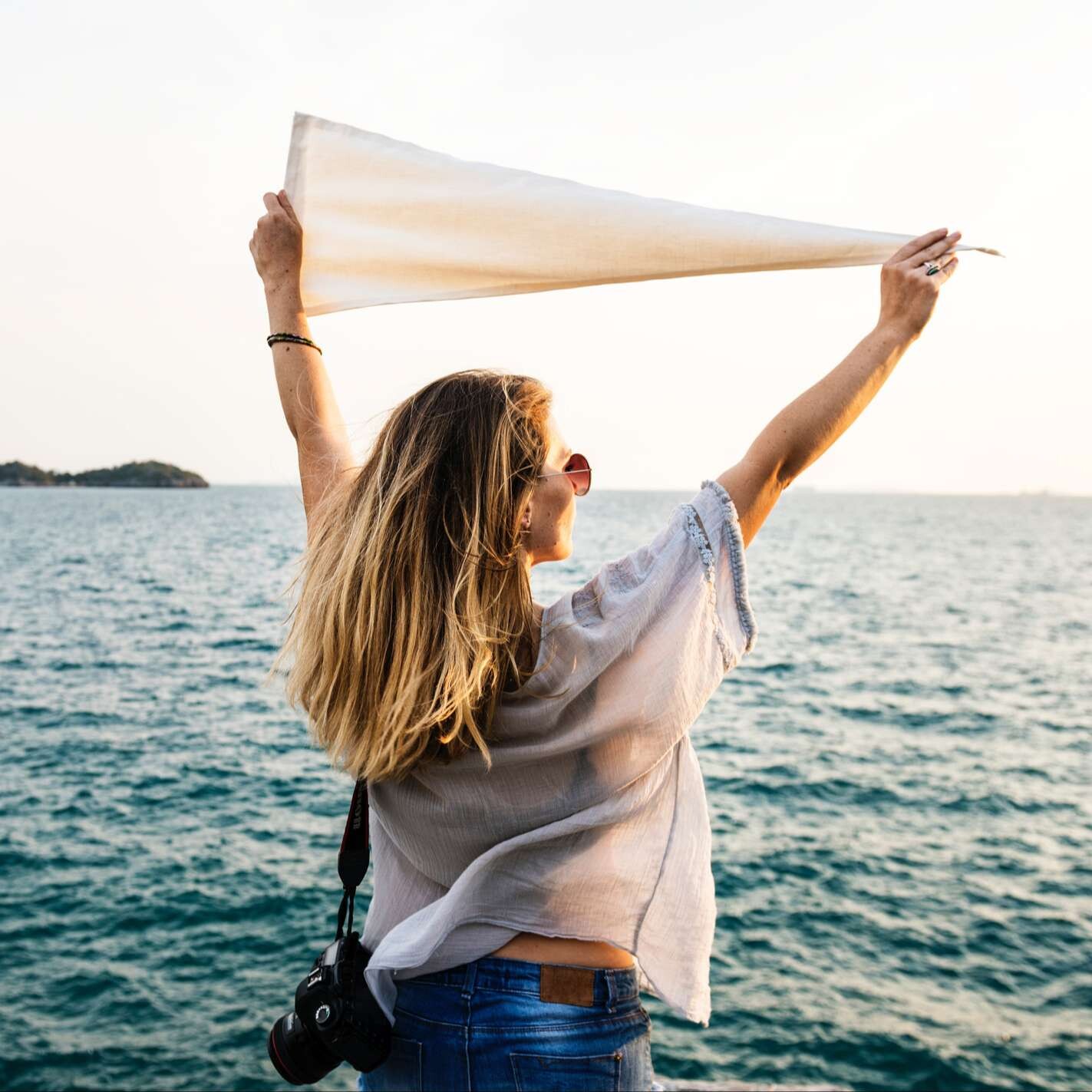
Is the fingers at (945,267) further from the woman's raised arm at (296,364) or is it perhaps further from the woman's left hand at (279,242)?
the woman's left hand at (279,242)

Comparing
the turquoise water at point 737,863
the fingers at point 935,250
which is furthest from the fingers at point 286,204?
the fingers at point 935,250

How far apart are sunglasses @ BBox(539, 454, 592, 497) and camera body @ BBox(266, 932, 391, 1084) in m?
0.92

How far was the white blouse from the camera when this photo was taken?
151 cm

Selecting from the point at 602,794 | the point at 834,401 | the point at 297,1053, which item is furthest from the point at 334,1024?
the point at 834,401

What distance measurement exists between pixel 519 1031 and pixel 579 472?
92cm

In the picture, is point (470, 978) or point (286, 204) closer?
point (470, 978)

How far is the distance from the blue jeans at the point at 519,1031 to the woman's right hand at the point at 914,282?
1.22 metres

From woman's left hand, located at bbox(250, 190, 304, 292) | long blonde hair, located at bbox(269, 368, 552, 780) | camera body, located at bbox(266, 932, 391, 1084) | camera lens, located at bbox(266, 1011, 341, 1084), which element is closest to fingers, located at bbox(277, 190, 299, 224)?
woman's left hand, located at bbox(250, 190, 304, 292)

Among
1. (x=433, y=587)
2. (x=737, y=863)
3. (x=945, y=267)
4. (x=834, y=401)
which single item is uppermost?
(x=945, y=267)

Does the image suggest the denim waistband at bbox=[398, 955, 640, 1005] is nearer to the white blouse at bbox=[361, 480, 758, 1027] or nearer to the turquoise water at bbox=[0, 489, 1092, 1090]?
the white blouse at bbox=[361, 480, 758, 1027]

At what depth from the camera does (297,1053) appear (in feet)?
5.69

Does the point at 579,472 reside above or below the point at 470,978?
above

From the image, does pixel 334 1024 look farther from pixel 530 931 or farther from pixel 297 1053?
pixel 530 931

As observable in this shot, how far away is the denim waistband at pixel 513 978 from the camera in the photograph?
1.56 metres
